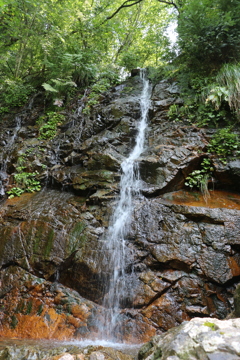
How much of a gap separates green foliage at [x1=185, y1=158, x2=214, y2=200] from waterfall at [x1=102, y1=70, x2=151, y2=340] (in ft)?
4.39

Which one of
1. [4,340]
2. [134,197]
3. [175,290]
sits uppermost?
[134,197]

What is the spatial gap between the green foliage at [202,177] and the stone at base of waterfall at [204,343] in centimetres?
389

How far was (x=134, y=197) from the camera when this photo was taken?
514 cm

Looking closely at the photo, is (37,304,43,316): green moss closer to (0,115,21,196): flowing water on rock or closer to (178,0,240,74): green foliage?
(0,115,21,196): flowing water on rock

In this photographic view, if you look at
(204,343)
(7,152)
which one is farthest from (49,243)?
(7,152)

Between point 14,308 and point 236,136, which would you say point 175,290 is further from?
point 236,136

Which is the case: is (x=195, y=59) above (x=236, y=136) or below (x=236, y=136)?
above

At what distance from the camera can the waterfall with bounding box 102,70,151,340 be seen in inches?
144

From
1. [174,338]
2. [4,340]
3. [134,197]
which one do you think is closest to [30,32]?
[134,197]

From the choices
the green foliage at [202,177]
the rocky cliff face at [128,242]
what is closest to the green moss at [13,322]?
the rocky cliff face at [128,242]

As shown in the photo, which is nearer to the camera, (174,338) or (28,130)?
(174,338)

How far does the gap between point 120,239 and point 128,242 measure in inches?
7.2

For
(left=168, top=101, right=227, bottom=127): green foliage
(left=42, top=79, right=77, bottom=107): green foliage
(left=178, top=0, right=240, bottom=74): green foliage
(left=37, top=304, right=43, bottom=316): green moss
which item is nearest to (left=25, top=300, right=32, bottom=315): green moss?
(left=37, top=304, right=43, bottom=316): green moss

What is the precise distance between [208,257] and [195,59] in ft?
22.4
